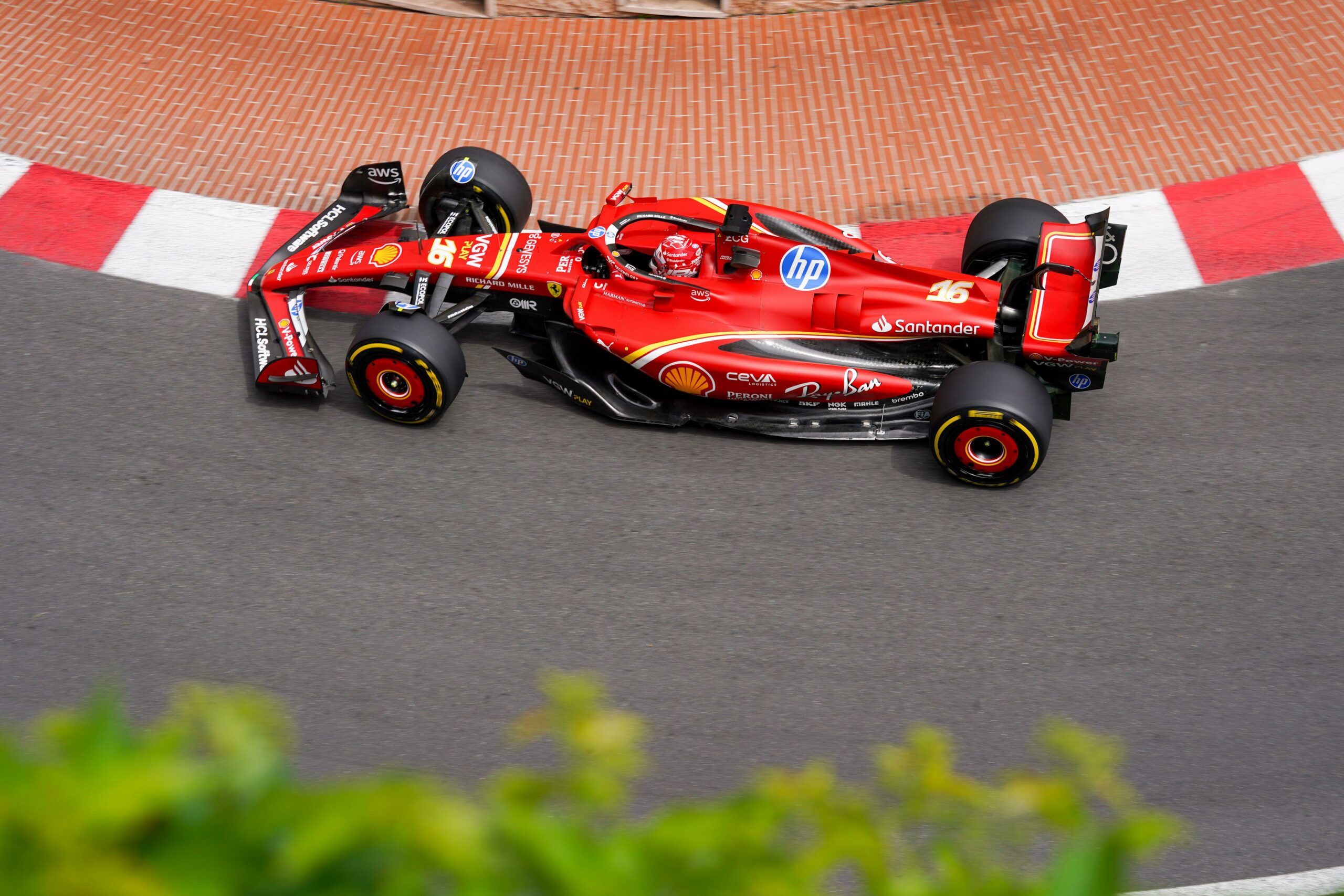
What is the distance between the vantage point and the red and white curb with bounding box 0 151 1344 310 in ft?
28.6

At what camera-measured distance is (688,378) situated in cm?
715

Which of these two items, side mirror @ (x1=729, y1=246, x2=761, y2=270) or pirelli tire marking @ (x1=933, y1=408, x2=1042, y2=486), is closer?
pirelli tire marking @ (x1=933, y1=408, x2=1042, y2=486)

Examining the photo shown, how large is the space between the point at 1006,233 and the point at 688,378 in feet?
8.04

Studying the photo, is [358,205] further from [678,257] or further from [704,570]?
[704,570]

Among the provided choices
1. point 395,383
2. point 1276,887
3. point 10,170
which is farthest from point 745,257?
point 10,170

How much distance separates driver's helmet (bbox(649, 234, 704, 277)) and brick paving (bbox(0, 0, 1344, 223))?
2.48 m

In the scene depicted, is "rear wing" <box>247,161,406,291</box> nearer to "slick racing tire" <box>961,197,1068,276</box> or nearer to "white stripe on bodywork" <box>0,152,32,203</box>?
"white stripe on bodywork" <box>0,152,32,203</box>

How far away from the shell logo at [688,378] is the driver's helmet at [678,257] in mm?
594

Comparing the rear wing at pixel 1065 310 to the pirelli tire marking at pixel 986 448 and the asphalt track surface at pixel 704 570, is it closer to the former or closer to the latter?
the pirelli tire marking at pixel 986 448


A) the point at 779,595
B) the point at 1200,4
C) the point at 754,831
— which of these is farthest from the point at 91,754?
the point at 1200,4

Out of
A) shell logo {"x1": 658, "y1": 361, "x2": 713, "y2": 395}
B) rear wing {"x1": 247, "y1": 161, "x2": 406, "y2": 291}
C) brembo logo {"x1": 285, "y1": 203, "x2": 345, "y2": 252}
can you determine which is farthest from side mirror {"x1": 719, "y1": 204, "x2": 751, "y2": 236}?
brembo logo {"x1": 285, "y1": 203, "x2": 345, "y2": 252}

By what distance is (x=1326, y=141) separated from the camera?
31.8 ft

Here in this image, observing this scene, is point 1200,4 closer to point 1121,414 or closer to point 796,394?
point 1121,414

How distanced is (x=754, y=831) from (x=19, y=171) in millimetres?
10062
